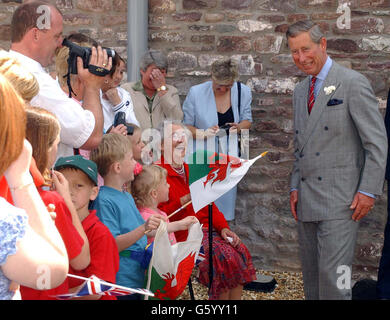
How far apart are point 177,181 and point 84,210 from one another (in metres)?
1.21

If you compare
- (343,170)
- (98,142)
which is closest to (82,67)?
(98,142)

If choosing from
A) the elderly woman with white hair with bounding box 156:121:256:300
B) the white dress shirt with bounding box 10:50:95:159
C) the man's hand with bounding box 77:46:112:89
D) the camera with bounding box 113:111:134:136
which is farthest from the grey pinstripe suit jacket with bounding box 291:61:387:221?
the white dress shirt with bounding box 10:50:95:159

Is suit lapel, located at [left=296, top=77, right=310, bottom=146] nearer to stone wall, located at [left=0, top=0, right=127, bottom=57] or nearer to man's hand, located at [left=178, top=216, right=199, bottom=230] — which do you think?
man's hand, located at [left=178, top=216, right=199, bottom=230]

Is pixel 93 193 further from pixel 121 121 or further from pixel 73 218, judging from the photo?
pixel 121 121

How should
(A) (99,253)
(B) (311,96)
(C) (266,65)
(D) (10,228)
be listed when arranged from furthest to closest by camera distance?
(C) (266,65)
(B) (311,96)
(A) (99,253)
(D) (10,228)

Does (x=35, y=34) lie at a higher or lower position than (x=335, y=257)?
higher

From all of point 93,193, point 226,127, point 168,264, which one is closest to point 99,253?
point 93,193

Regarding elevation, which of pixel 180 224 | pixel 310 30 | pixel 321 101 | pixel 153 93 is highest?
pixel 310 30

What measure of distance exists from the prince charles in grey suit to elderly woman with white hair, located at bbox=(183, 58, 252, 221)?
124 centimetres

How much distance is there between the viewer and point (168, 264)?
2613mm

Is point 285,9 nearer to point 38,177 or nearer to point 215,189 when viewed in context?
point 215,189

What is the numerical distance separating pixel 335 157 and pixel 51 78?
64.1 inches

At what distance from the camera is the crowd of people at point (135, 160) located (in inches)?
58.4

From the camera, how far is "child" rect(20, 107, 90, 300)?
6.31ft
